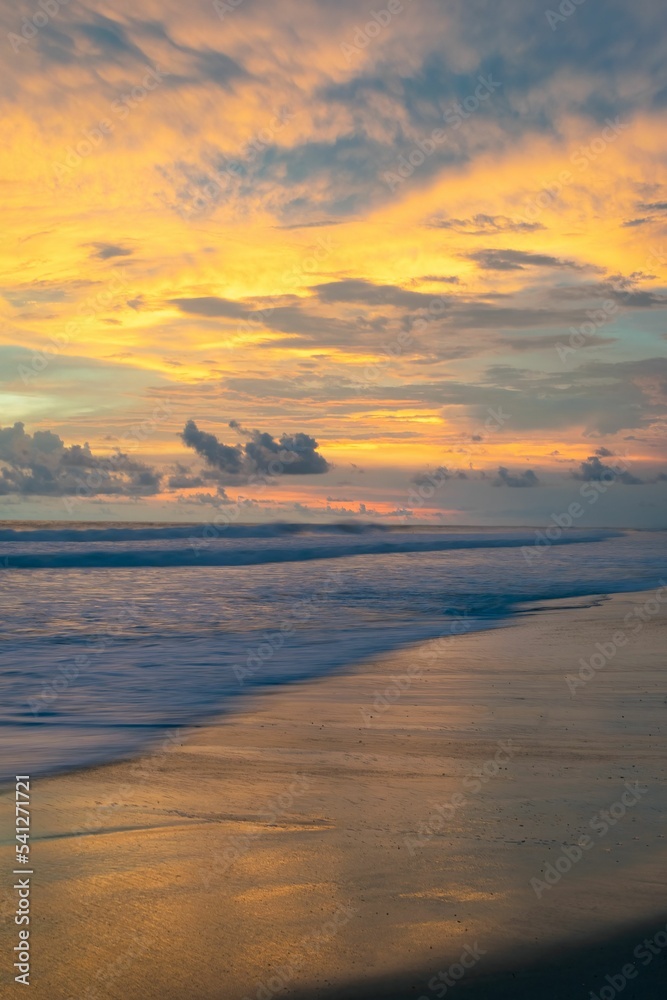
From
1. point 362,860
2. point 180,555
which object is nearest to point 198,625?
point 362,860

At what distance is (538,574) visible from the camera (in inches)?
1040

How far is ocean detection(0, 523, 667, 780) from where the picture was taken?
26.9ft

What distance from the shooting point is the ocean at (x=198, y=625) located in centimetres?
819

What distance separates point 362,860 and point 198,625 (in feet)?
37.7

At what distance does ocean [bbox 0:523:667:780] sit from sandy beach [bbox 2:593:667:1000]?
1034mm

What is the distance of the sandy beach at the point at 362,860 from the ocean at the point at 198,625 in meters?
1.03

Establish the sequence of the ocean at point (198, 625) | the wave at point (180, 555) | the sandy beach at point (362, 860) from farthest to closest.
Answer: the wave at point (180, 555)
the ocean at point (198, 625)
the sandy beach at point (362, 860)

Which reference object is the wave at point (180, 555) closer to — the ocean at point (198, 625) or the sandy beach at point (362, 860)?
the ocean at point (198, 625)

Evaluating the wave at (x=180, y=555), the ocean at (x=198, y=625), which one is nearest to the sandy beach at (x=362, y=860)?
the ocean at (x=198, y=625)

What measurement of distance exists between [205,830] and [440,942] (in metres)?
1.79

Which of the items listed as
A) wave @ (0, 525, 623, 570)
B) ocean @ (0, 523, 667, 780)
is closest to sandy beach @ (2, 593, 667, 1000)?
ocean @ (0, 523, 667, 780)

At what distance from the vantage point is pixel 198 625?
15.5 m

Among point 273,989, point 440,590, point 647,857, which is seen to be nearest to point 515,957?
point 273,989

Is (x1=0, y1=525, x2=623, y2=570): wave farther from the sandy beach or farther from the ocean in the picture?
the sandy beach
